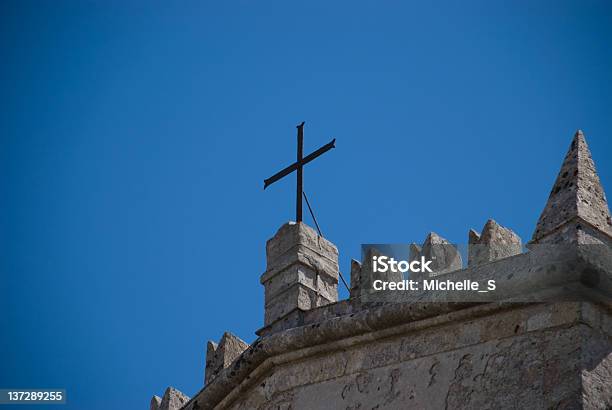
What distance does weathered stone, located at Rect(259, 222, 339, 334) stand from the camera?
41.3ft

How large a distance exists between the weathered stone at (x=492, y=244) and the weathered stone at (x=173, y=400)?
3250 millimetres

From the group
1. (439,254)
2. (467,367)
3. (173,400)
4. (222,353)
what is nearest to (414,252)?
(439,254)

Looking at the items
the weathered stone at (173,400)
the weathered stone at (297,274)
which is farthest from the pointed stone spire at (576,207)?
the weathered stone at (173,400)

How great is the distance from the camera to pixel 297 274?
12.7 m

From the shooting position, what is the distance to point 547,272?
1072 centimetres

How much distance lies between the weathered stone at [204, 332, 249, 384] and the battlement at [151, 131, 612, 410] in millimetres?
11

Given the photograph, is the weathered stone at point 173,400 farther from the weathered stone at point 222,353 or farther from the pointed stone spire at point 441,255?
the pointed stone spire at point 441,255

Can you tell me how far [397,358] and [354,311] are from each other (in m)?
0.57

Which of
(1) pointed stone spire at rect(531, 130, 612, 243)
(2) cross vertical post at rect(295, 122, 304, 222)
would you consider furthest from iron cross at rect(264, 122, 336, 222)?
(1) pointed stone spire at rect(531, 130, 612, 243)

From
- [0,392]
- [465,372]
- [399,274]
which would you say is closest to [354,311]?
[399,274]

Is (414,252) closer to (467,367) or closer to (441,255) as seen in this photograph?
(441,255)

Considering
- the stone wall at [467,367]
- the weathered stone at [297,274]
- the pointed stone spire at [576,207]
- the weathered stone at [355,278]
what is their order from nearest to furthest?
the stone wall at [467,367]
the pointed stone spire at [576,207]
the weathered stone at [355,278]
the weathered stone at [297,274]

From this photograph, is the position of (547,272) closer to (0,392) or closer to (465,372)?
(465,372)

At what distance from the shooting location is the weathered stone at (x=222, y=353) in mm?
12891
